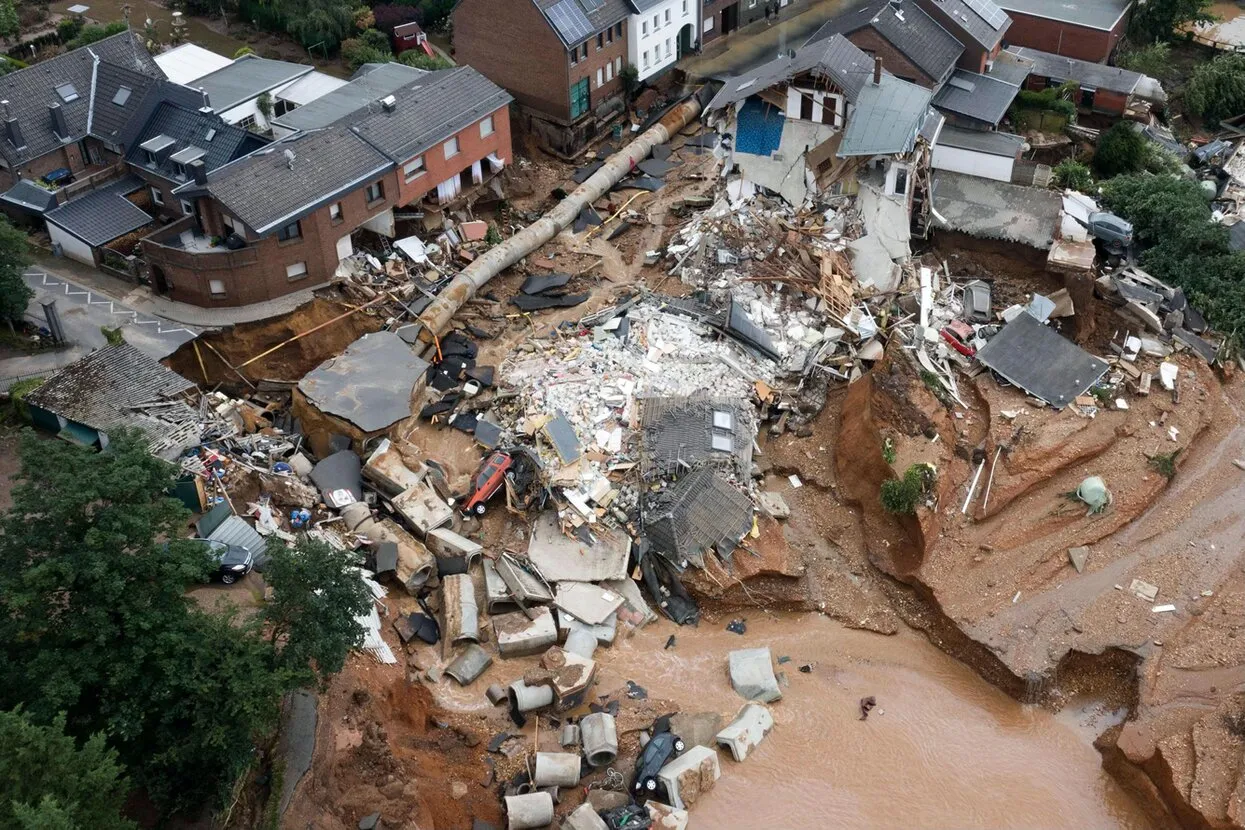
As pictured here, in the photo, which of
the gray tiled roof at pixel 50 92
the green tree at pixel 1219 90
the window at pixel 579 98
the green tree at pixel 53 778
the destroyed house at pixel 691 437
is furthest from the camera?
the green tree at pixel 1219 90

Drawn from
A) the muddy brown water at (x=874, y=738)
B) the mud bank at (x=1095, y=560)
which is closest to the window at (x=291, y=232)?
the muddy brown water at (x=874, y=738)

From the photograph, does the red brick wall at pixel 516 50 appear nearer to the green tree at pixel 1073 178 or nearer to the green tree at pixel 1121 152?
the green tree at pixel 1073 178

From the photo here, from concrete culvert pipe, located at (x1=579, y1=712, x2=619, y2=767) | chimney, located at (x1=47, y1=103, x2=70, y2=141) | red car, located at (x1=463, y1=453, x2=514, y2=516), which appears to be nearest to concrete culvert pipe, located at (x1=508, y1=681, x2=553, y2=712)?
concrete culvert pipe, located at (x1=579, y1=712, x2=619, y2=767)

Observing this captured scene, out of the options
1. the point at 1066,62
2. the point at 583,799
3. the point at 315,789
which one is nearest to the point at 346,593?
the point at 315,789

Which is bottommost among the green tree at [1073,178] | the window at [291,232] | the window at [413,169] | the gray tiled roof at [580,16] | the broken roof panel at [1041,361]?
the broken roof panel at [1041,361]

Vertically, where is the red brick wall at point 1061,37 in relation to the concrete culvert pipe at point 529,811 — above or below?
above

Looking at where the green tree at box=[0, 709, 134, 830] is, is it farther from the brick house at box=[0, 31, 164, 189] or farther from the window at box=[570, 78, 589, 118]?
the window at box=[570, 78, 589, 118]

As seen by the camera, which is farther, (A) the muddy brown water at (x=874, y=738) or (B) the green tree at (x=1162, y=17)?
(B) the green tree at (x=1162, y=17)

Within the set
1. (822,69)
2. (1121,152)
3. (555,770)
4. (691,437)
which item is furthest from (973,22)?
(555,770)
